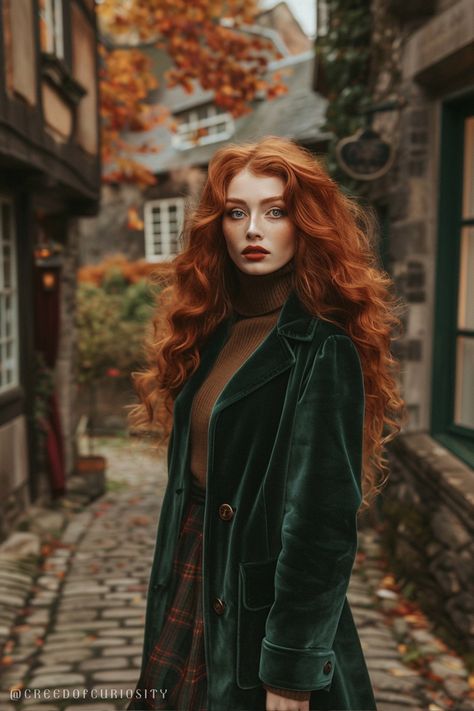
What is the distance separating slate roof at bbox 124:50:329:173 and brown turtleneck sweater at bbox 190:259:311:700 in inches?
546

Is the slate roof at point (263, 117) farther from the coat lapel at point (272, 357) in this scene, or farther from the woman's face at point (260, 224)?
the coat lapel at point (272, 357)

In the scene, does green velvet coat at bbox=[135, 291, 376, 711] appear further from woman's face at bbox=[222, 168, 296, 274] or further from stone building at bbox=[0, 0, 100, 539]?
stone building at bbox=[0, 0, 100, 539]

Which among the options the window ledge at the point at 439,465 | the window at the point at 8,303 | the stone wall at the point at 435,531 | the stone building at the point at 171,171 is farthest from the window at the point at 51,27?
the stone building at the point at 171,171

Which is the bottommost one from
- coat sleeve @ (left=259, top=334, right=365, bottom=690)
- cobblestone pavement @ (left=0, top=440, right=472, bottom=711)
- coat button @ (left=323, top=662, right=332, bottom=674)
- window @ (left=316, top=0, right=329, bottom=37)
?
cobblestone pavement @ (left=0, top=440, right=472, bottom=711)

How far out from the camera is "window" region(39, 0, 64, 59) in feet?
20.9

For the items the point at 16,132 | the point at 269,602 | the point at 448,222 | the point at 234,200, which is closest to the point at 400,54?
the point at 448,222

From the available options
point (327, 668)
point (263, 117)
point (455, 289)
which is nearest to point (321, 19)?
point (455, 289)

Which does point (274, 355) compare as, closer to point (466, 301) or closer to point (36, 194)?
point (466, 301)

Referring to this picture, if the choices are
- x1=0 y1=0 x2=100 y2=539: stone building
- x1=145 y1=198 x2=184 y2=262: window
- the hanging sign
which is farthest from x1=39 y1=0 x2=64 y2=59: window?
x1=145 y1=198 x2=184 y2=262: window

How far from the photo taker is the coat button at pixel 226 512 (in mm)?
1695

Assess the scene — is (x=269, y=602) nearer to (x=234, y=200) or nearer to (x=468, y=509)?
(x=234, y=200)

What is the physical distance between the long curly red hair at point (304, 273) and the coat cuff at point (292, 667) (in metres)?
0.56

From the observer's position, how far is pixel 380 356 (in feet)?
5.98

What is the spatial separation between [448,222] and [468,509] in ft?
5.94
